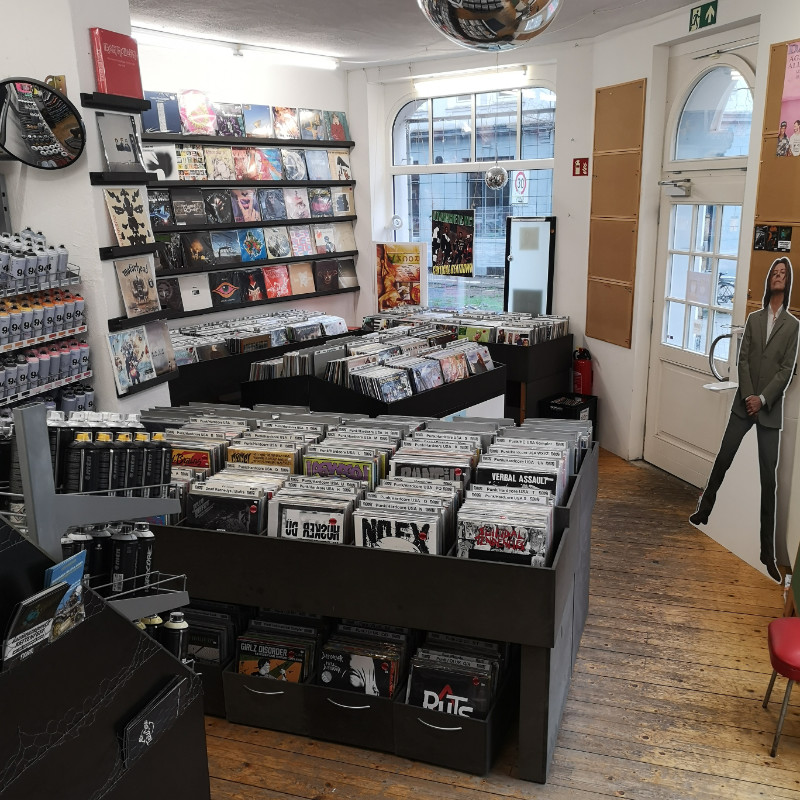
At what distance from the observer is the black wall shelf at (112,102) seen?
3664 mm

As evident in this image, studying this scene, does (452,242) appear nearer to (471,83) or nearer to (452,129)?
(452,129)

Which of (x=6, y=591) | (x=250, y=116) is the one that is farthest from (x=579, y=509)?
(x=250, y=116)

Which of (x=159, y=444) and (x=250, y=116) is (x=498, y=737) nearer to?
(x=159, y=444)

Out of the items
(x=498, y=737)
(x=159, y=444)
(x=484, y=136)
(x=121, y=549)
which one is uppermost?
(x=484, y=136)

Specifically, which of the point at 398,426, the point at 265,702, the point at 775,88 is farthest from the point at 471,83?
the point at 265,702

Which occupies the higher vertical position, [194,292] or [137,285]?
[137,285]

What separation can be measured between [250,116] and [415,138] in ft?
6.12

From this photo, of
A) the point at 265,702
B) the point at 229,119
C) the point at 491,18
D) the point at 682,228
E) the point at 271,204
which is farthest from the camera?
the point at 271,204

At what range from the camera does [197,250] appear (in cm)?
653

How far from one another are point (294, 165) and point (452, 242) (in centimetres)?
171

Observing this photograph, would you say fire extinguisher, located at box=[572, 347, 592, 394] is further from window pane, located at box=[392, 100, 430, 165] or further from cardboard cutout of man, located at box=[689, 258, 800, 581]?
window pane, located at box=[392, 100, 430, 165]

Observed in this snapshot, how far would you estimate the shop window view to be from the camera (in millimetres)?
7191

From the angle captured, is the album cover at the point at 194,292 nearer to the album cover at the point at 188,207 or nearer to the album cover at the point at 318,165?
the album cover at the point at 188,207

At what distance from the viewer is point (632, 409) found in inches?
246
